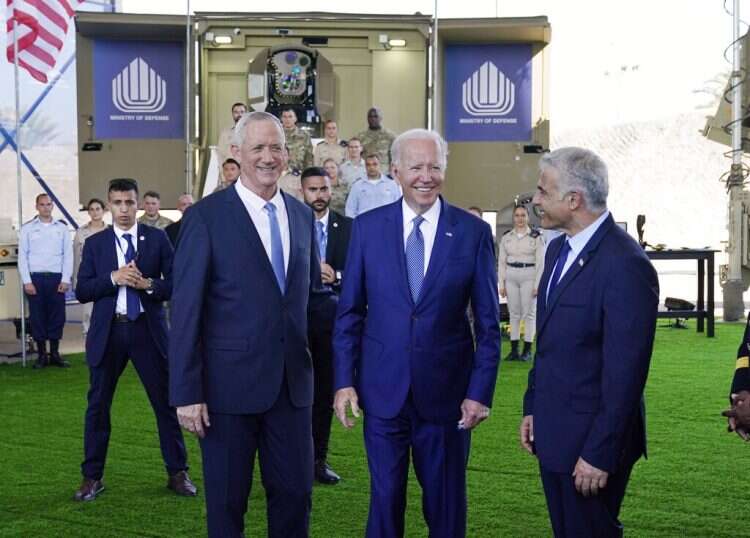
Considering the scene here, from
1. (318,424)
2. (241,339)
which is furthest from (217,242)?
(318,424)

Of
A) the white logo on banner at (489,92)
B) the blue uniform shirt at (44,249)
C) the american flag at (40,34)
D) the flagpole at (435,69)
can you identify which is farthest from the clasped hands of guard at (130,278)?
the american flag at (40,34)

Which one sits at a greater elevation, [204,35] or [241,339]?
[204,35]

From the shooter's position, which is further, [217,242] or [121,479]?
[121,479]

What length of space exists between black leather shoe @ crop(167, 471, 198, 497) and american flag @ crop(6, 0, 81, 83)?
990 cm

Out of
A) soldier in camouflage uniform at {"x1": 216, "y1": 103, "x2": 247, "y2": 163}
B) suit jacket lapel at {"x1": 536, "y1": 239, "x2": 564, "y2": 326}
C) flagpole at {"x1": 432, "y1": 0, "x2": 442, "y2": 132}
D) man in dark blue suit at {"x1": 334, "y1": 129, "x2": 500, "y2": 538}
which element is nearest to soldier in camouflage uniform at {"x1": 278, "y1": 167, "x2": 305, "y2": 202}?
soldier in camouflage uniform at {"x1": 216, "y1": 103, "x2": 247, "y2": 163}

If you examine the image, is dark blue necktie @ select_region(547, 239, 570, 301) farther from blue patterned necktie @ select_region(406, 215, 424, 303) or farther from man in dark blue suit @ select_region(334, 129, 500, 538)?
blue patterned necktie @ select_region(406, 215, 424, 303)

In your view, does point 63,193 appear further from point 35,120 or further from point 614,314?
point 614,314

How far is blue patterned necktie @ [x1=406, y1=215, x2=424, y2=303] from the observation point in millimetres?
3879

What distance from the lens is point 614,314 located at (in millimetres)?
3193

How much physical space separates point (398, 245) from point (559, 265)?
665 millimetres

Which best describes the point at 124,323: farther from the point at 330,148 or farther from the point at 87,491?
the point at 330,148

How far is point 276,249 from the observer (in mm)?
3959

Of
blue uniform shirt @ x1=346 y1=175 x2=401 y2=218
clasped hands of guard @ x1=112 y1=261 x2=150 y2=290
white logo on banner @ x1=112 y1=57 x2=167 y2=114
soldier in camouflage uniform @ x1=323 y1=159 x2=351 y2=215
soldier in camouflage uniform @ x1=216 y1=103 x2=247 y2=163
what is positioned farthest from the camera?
white logo on banner @ x1=112 y1=57 x2=167 y2=114

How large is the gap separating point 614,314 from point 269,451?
1.44m
